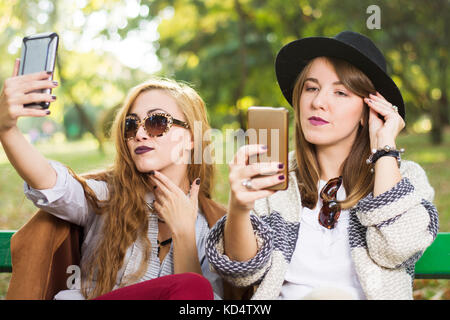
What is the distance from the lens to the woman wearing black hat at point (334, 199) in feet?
7.22

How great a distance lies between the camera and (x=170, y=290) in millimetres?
2139

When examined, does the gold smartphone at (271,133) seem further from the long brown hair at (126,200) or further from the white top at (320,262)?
the long brown hair at (126,200)

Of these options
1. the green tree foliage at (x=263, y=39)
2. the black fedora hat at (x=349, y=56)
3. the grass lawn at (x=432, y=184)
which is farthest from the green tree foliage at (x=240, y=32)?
the black fedora hat at (x=349, y=56)

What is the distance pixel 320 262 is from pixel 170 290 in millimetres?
799

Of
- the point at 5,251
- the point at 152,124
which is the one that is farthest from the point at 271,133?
the point at 5,251

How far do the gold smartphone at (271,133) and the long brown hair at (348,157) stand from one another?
63 centimetres

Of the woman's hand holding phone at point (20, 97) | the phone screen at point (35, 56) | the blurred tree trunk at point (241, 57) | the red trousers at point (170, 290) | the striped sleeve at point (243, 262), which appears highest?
the blurred tree trunk at point (241, 57)

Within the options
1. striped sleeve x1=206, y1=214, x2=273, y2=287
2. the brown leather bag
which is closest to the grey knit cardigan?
striped sleeve x1=206, y1=214, x2=273, y2=287

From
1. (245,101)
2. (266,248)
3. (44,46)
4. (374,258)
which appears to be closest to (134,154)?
(44,46)

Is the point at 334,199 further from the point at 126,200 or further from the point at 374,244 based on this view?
the point at 126,200

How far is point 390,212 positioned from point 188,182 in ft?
4.12

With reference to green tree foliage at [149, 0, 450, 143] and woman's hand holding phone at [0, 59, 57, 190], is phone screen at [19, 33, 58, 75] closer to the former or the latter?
woman's hand holding phone at [0, 59, 57, 190]

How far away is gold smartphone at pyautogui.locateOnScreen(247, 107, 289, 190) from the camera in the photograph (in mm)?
2029
